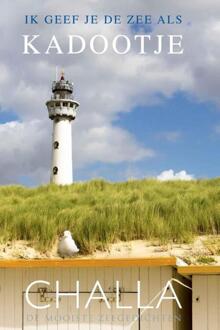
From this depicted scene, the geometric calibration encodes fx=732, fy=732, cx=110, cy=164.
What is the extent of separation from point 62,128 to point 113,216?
21425mm

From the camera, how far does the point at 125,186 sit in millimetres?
25672

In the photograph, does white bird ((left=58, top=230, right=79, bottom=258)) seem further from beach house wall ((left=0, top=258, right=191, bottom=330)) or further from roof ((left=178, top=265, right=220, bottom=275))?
roof ((left=178, top=265, right=220, bottom=275))

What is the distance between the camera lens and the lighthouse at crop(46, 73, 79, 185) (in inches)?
1524

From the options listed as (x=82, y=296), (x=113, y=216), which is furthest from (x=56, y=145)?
(x=82, y=296)

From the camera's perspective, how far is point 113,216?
65.2 feet

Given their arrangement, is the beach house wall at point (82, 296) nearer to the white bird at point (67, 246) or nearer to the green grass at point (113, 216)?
the white bird at point (67, 246)

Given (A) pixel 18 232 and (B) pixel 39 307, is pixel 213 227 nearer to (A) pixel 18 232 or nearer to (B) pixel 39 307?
(A) pixel 18 232

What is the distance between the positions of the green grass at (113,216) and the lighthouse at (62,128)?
48.9 ft

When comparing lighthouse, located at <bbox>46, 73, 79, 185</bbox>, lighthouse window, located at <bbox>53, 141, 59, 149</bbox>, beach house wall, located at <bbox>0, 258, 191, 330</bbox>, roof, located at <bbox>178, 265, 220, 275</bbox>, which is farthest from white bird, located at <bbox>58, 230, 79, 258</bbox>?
lighthouse window, located at <bbox>53, 141, 59, 149</bbox>

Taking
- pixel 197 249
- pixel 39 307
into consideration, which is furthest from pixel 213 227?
pixel 39 307

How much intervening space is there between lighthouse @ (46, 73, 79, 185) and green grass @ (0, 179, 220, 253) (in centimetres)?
1490

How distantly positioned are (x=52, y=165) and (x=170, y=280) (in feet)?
91.3

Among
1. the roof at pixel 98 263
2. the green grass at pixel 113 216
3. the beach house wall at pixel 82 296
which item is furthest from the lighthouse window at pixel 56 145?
the roof at pixel 98 263

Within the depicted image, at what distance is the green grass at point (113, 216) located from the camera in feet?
62.4
